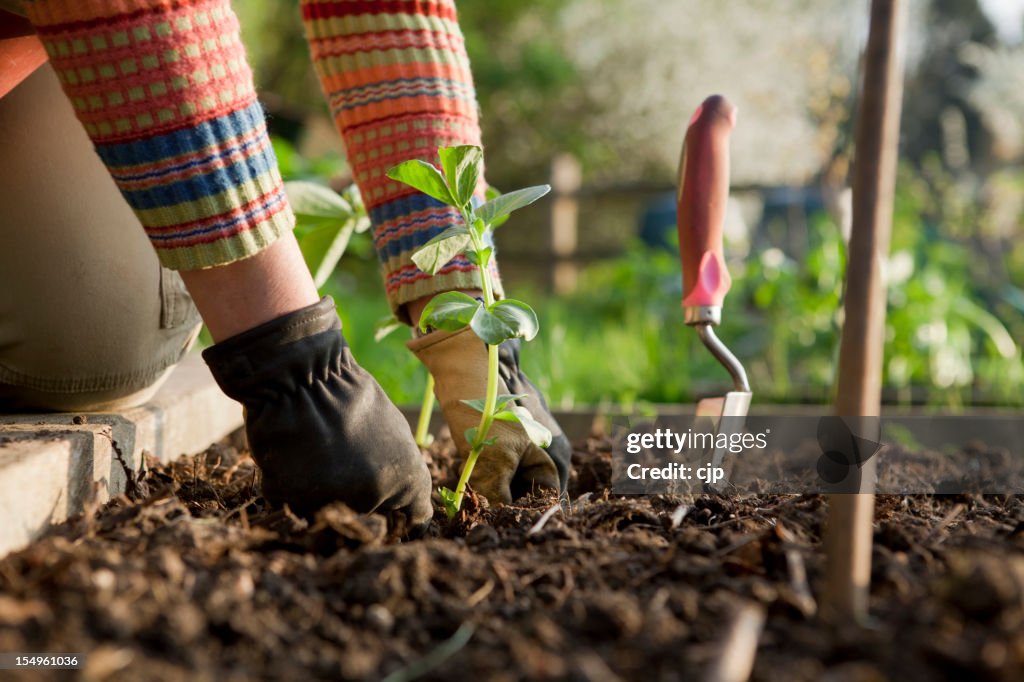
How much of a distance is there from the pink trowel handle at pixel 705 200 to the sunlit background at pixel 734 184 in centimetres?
50

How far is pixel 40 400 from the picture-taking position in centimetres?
122

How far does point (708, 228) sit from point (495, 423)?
37 cm

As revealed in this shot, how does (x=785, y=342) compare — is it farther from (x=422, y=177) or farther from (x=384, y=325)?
(x=422, y=177)

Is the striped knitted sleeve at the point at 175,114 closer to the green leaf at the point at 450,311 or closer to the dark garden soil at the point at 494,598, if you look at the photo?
the green leaf at the point at 450,311

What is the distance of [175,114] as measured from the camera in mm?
813

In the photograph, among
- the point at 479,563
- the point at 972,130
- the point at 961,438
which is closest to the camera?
the point at 479,563

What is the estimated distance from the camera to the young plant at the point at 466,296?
903mm

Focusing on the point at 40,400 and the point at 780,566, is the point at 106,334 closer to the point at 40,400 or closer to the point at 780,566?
the point at 40,400

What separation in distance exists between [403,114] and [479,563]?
0.67 metres

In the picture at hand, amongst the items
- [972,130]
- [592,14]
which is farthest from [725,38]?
[972,130]

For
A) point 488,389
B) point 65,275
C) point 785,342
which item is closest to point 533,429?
point 488,389

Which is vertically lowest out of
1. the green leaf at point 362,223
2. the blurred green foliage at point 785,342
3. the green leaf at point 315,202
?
the blurred green foliage at point 785,342

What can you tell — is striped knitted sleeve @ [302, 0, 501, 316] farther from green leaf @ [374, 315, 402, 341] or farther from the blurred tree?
the blurred tree

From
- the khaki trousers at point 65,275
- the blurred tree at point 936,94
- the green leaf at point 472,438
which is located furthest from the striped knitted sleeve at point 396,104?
the blurred tree at point 936,94
